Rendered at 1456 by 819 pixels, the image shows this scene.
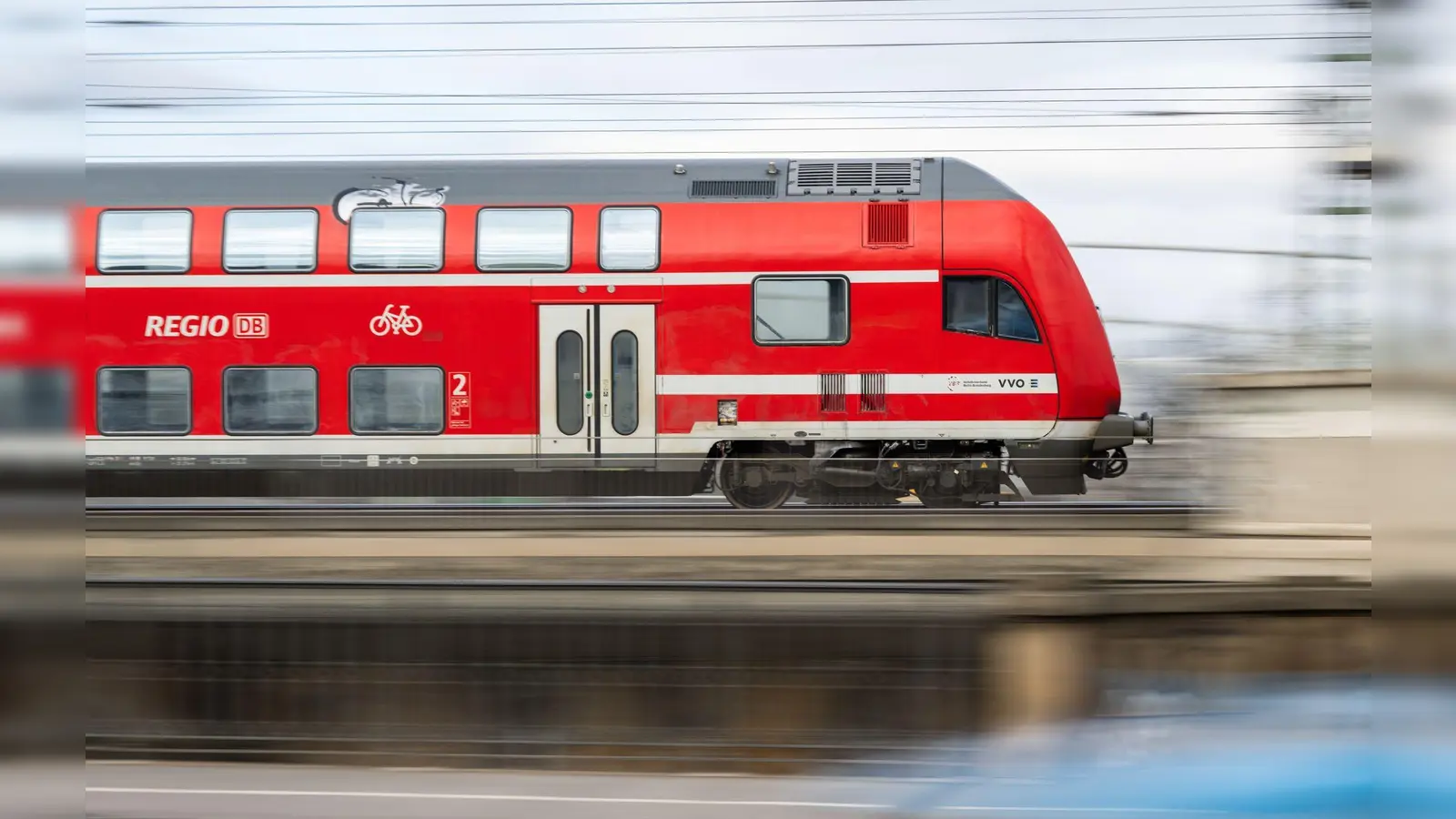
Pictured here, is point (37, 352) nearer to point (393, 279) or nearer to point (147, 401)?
point (393, 279)

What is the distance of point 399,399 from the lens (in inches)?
459

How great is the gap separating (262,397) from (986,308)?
23.8ft

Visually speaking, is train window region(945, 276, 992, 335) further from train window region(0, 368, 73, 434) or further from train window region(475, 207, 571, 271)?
train window region(0, 368, 73, 434)

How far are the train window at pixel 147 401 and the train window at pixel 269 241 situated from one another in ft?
4.27

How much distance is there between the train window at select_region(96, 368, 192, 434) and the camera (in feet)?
Answer: 38.3

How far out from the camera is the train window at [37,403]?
1261 mm

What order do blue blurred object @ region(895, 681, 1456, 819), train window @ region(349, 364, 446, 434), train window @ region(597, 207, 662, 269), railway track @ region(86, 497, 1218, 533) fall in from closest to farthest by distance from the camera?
blue blurred object @ region(895, 681, 1456, 819) → railway track @ region(86, 497, 1218, 533) → train window @ region(597, 207, 662, 269) → train window @ region(349, 364, 446, 434)

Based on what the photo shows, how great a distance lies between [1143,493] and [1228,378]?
478 centimetres

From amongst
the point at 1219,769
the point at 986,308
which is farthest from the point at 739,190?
the point at 1219,769

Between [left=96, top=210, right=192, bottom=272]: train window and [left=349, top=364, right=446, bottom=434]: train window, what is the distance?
2099 mm

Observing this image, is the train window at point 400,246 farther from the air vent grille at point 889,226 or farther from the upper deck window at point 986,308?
the upper deck window at point 986,308

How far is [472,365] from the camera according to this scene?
11.6 m

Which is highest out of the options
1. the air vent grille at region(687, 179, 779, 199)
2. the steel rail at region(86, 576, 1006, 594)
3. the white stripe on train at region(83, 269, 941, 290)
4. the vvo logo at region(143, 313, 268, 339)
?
the air vent grille at region(687, 179, 779, 199)

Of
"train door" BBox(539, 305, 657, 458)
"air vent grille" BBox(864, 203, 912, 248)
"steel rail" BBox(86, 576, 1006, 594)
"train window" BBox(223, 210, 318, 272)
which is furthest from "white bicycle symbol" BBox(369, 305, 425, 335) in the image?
"steel rail" BBox(86, 576, 1006, 594)
